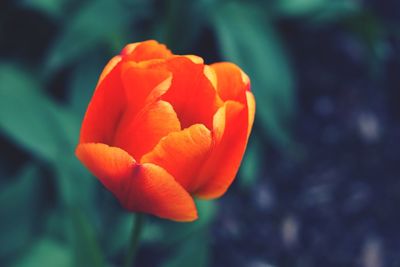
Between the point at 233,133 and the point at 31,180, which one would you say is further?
the point at 31,180

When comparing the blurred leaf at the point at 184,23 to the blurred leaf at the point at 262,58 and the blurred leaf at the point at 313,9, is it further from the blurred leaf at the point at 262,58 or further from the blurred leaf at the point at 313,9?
the blurred leaf at the point at 313,9

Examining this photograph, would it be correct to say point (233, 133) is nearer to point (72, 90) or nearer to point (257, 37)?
point (72, 90)

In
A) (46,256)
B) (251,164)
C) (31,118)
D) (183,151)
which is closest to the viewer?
(183,151)

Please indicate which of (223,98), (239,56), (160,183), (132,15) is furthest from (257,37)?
(160,183)

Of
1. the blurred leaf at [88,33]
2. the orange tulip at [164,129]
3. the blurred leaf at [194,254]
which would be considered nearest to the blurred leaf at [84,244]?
the blurred leaf at [194,254]

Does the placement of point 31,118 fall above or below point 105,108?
above

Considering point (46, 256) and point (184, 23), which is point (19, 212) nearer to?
point (46, 256)

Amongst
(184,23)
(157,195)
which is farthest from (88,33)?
(157,195)
